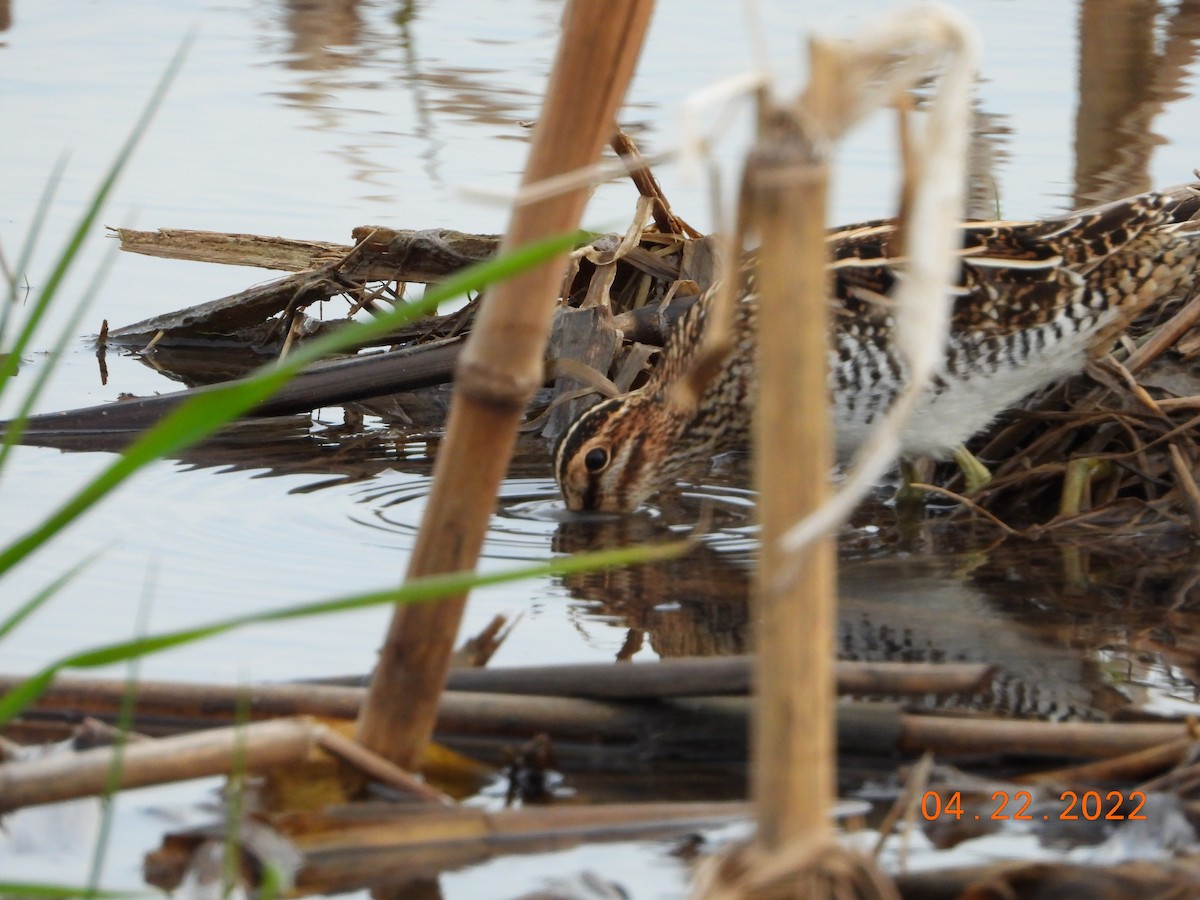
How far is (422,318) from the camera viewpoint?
6070 millimetres

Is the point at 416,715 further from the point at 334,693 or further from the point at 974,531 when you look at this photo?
the point at 974,531

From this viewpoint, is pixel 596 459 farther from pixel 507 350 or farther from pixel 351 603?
pixel 351 603

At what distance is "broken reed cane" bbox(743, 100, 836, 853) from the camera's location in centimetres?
158

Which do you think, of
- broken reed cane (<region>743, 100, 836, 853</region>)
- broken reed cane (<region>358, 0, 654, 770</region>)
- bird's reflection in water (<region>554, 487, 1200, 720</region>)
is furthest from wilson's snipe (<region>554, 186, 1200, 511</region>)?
broken reed cane (<region>743, 100, 836, 853</region>)

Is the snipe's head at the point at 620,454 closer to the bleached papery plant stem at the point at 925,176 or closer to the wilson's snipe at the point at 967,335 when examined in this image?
the wilson's snipe at the point at 967,335

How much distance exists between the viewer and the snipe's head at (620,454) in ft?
16.6

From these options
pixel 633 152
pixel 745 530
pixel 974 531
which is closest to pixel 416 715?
pixel 745 530

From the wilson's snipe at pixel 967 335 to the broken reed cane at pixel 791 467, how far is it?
3099mm

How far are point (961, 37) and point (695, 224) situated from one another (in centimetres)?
528

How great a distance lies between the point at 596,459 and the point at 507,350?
2856mm

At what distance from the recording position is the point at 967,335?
16.0ft

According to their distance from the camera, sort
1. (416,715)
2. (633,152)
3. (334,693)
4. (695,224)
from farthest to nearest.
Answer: (695,224), (633,152), (334,693), (416,715)

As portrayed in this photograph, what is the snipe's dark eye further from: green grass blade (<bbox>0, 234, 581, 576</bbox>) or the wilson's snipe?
green grass blade (<bbox>0, 234, 581, 576</bbox>)
